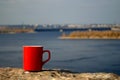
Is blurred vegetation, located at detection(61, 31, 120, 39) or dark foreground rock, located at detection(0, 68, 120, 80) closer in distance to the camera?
dark foreground rock, located at detection(0, 68, 120, 80)

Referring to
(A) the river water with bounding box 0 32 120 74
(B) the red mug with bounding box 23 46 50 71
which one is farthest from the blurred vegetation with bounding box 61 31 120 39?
(B) the red mug with bounding box 23 46 50 71

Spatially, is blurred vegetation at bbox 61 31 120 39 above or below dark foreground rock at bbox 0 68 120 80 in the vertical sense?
below

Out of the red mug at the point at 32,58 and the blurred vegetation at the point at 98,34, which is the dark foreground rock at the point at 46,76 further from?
→ the blurred vegetation at the point at 98,34

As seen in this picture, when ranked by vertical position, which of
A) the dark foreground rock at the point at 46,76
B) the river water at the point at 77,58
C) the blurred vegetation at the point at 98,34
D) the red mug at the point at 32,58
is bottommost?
the blurred vegetation at the point at 98,34

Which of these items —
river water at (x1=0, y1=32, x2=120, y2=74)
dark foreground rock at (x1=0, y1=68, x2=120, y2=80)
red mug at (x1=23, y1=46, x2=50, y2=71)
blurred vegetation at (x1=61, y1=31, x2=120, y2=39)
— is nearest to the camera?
dark foreground rock at (x1=0, y1=68, x2=120, y2=80)

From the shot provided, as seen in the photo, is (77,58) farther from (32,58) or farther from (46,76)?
(46,76)

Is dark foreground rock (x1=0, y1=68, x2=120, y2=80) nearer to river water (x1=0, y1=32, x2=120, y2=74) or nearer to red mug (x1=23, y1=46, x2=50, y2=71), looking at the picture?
red mug (x1=23, y1=46, x2=50, y2=71)

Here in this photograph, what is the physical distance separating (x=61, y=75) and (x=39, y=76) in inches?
13.3

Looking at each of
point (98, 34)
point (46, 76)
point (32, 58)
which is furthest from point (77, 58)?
point (98, 34)

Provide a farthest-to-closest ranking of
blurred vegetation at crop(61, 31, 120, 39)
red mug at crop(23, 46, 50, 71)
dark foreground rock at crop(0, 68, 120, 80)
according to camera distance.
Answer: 1. blurred vegetation at crop(61, 31, 120, 39)
2. red mug at crop(23, 46, 50, 71)
3. dark foreground rock at crop(0, 68, 120, 80)

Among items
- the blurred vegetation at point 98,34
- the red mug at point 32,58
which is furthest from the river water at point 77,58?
the blurred vegetation at point 98,34

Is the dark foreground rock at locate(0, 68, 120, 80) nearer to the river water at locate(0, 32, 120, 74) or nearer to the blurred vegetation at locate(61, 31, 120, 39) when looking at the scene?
the river water at locate(0, 32, 120, 74)

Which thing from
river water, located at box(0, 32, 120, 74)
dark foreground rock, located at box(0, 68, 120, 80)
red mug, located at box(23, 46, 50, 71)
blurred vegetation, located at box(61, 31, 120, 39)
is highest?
red mug, located at box(23, 46, 50, 71)

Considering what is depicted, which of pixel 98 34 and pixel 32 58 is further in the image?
pixel 98 34
